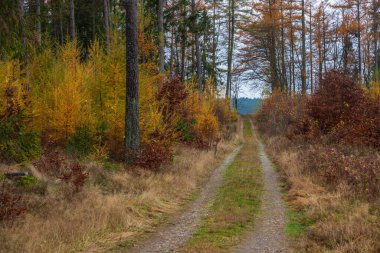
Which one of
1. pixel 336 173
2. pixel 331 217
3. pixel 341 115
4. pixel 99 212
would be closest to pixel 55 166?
pixel 99 212

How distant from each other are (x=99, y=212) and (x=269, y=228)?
10.8 ft

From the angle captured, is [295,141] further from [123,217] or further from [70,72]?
[123,217]

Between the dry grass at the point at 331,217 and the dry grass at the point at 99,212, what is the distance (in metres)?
2.89

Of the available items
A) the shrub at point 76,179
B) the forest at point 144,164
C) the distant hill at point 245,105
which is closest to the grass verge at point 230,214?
the forest at point 144,164

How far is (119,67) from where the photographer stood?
524 inches

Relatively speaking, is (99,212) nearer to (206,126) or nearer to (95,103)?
(95,103)

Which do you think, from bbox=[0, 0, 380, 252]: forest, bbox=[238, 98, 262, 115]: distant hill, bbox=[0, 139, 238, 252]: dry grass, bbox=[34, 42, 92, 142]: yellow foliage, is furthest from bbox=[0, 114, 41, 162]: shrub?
bbox=[238, 98, 262, 115]: distant hill

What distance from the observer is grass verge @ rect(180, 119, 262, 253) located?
651cm

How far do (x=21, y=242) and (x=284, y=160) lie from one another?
11803 mm

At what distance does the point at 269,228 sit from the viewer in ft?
24.8

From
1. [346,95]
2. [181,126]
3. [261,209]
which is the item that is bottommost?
[261,209]

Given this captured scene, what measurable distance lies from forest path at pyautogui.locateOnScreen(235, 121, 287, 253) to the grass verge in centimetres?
17

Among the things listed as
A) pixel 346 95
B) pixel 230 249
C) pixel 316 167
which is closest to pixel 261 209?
pixel 230 249

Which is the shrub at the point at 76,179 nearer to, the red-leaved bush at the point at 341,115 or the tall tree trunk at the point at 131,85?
the tall tree trunk at the point at 131,85
